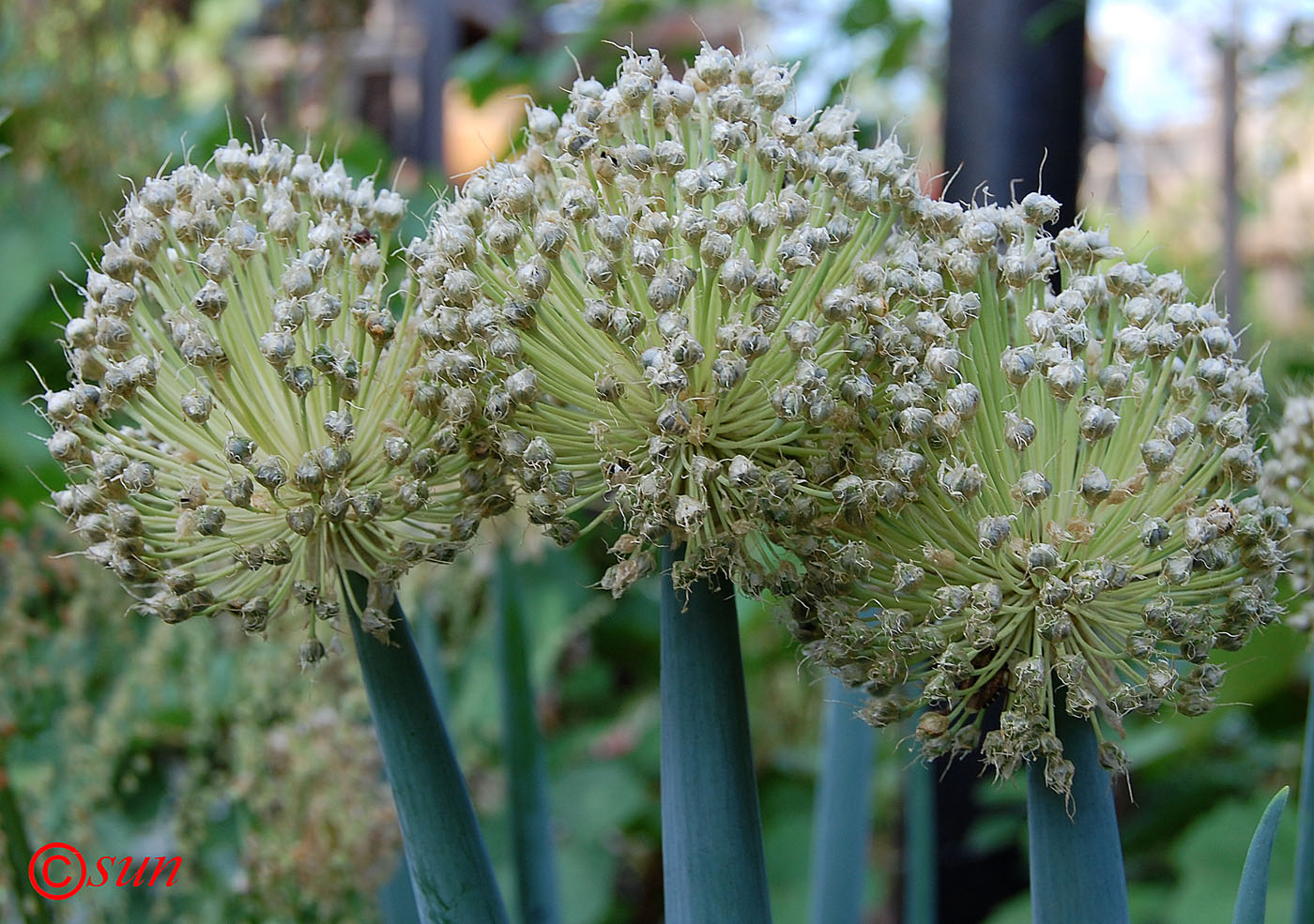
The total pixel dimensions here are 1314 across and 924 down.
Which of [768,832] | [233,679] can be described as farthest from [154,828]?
[768,832]

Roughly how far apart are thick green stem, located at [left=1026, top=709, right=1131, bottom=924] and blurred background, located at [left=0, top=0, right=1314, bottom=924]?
0.53ft

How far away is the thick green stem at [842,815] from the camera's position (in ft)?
3.13

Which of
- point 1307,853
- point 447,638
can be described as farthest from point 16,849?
point 447,638

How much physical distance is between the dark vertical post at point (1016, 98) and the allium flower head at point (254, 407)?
0.92m

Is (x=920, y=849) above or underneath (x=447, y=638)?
underneath

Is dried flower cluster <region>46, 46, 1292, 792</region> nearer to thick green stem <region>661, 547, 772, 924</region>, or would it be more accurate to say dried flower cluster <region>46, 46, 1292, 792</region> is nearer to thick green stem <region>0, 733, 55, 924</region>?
thick green stem <region>661, 547, 772, 924</region>

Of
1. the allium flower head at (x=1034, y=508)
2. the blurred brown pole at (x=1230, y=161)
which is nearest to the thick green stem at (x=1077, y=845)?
the allium flower head at (x=1034, y=508)

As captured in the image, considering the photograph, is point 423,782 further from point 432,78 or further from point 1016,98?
point 432,78

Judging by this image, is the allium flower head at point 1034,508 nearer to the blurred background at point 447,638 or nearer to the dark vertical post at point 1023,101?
the blurred background at point 447,638

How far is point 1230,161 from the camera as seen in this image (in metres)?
2.09

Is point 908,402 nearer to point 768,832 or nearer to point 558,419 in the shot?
point 558,419

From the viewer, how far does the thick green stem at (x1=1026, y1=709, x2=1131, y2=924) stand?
23.7 inches

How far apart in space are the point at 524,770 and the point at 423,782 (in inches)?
12.4

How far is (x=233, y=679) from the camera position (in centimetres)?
175
